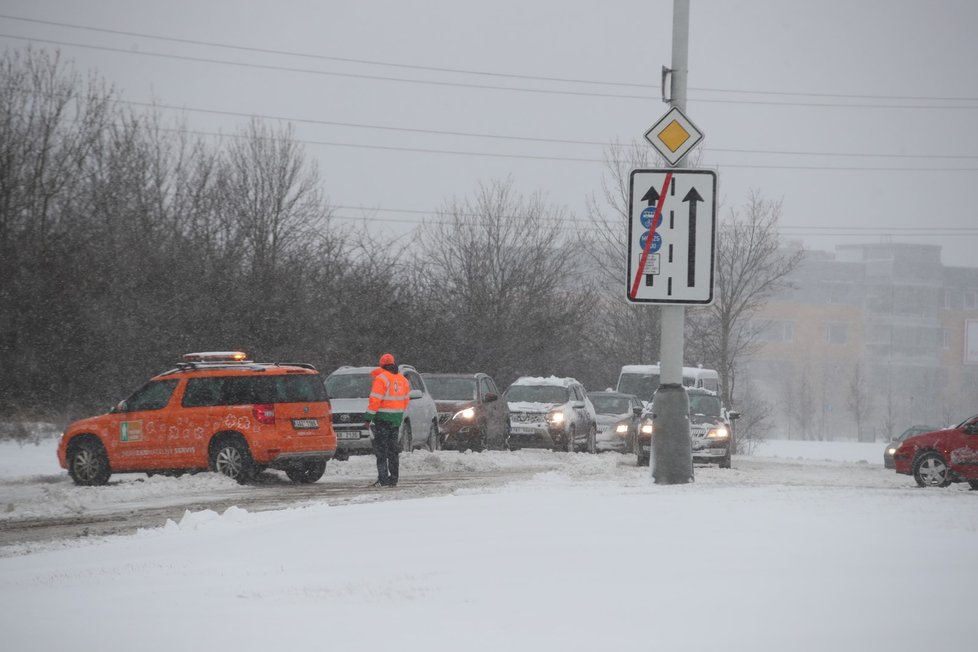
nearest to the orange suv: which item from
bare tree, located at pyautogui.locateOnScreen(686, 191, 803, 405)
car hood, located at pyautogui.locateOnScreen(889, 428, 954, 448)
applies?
car hood, located at pyautogui.locateOnScreen(889, 428, 954, 448)

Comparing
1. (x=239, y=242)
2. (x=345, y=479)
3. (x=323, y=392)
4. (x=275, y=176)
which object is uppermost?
(x=275, y=176)

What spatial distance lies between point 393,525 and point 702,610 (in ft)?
11.7

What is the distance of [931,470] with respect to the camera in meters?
20.0

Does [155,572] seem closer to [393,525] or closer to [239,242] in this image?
[393,525]

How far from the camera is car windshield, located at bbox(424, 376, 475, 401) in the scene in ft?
94.9

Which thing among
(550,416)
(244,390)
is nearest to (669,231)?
(244,390)

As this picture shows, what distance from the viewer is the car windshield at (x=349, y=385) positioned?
24406 mm

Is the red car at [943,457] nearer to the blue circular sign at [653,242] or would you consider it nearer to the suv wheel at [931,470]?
the suv wheel at [931,470]

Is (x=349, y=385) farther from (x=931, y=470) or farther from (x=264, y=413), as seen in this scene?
(x=931, y=470)

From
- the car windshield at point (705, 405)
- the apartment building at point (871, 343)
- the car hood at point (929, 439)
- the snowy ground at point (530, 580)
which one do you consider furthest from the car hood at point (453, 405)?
the apartment building at point (871, 343)

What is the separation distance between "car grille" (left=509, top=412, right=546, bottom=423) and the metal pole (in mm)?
16704

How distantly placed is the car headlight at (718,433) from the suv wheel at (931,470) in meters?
6.44

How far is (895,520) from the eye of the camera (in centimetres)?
880

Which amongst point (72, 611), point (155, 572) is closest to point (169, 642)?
point (72, 611)
